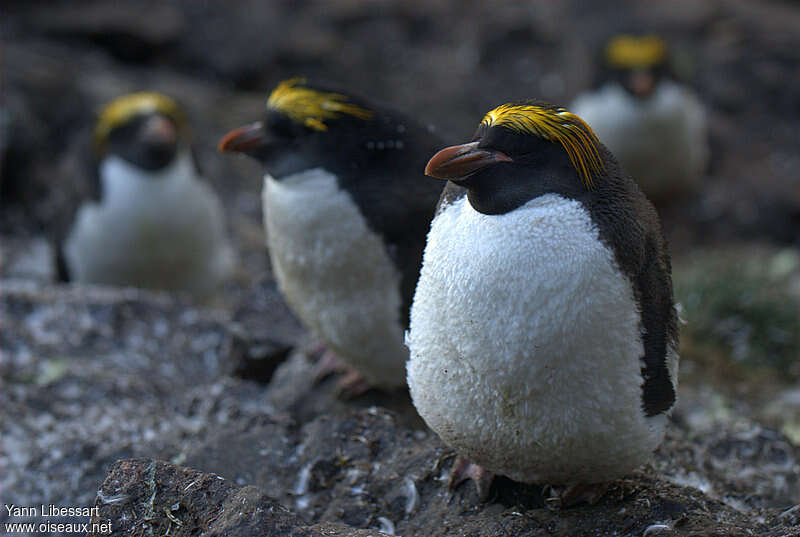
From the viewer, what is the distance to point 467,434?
2201 mm

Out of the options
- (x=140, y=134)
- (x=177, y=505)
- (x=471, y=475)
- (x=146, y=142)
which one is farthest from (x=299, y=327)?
(x=177, y=505)

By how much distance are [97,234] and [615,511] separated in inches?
156

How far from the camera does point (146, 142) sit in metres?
5.16

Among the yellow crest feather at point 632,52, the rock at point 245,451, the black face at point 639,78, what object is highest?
the yellow crest feather at point 632,52

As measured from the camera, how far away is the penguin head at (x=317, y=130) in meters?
2.96

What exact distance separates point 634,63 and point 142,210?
376cm

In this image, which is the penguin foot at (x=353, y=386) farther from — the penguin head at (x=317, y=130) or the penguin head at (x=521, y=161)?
the penguin head at (x=521, y=161)

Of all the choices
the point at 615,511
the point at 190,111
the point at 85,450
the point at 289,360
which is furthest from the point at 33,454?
the point at 190,111

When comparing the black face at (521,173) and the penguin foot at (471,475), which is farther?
the penguin foot at (471,475)

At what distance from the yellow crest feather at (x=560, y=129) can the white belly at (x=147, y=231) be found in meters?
3.62

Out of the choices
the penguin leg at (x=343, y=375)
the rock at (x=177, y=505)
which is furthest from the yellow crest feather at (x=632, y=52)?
the rock at (x=177, y=505)

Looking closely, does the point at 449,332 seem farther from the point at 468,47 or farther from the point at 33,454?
the point at 468,47

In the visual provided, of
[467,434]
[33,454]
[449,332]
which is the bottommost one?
[33,454]

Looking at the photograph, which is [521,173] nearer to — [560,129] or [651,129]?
[560,129]
